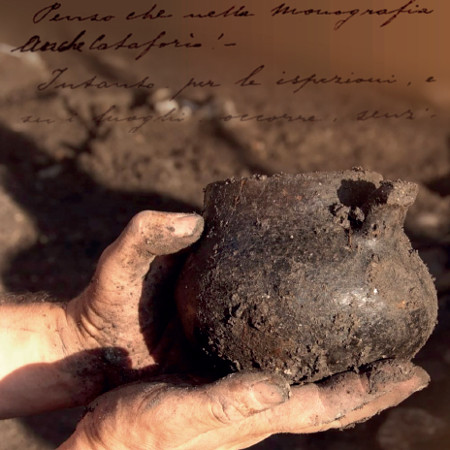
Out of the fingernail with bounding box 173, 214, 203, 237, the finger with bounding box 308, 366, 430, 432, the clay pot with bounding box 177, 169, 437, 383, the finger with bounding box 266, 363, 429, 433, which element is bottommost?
the finger with bounding box 308, 366, 430, 432

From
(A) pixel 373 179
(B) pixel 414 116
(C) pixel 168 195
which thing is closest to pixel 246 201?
(A) pixel 373 179

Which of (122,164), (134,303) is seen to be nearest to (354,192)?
(134,303)

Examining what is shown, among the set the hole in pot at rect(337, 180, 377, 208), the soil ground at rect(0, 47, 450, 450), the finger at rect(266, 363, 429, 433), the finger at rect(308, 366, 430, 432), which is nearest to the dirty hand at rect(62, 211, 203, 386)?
the hole in pot at rect(337, 180, 377, 208)

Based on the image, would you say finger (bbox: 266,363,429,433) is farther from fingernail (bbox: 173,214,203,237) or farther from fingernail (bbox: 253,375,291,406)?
fingernail (bbox: 173,214,203,237)

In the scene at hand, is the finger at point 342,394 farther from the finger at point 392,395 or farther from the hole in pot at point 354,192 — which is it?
the hole in pot at point 354,192

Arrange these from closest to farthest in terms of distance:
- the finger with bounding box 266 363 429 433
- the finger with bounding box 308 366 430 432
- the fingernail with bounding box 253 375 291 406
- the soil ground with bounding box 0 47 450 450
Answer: the fingernail with bounding box 253 375 291 406 < the finger with bounding box 266 363 429 433 < the finger with bounding box 308 366 430 432 < the soil ground with bounding box 0 47 450 450

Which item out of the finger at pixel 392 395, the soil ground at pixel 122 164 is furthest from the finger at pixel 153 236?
the soil ground at pixel 122 164

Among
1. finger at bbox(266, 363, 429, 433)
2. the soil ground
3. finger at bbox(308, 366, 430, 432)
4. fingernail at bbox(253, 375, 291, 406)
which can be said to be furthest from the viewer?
the soil ground
